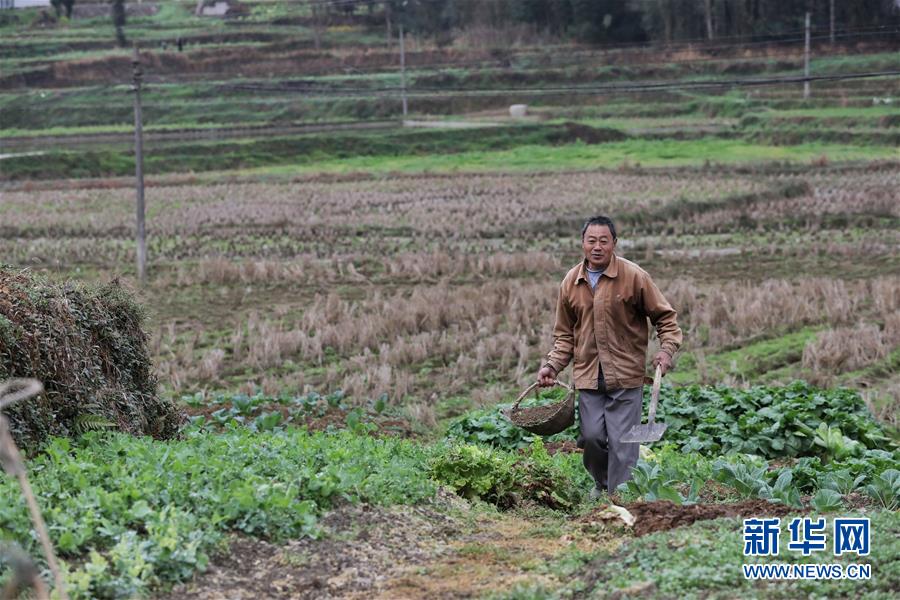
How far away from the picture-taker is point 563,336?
743 cm

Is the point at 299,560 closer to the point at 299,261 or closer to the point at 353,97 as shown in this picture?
the point at 299,261

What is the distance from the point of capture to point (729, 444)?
9.34 metres

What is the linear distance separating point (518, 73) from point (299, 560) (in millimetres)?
58009

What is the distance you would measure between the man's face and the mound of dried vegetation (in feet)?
9.87

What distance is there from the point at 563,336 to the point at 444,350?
7.09m

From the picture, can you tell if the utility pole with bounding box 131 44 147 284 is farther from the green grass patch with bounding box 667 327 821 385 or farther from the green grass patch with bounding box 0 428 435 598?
the green grass patch with bounding box 0 428 435 598

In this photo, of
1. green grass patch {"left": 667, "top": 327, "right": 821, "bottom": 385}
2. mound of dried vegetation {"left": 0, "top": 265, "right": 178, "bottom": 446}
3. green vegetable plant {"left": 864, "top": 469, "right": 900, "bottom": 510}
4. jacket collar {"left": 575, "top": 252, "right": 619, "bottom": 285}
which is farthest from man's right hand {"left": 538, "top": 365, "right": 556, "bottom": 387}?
green grass patch {"left": 667, "top": 327, "right": 821, "bottom": 385}

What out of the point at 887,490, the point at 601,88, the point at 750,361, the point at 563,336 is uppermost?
the point at 601,88

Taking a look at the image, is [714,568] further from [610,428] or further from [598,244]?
[598,244]

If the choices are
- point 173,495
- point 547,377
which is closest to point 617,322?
point 547,377

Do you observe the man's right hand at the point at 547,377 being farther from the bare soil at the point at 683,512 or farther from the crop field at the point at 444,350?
the bare soil at the point at 683,512

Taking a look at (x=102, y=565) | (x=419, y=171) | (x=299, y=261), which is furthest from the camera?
(x=419, y=171)

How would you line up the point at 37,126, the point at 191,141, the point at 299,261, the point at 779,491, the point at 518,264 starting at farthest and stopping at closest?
the point at 37,126 → the point at 191,141 → the point at 299,261 → the point at 518,264 → the point at 779,491

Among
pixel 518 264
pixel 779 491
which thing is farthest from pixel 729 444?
pixel 518 264
